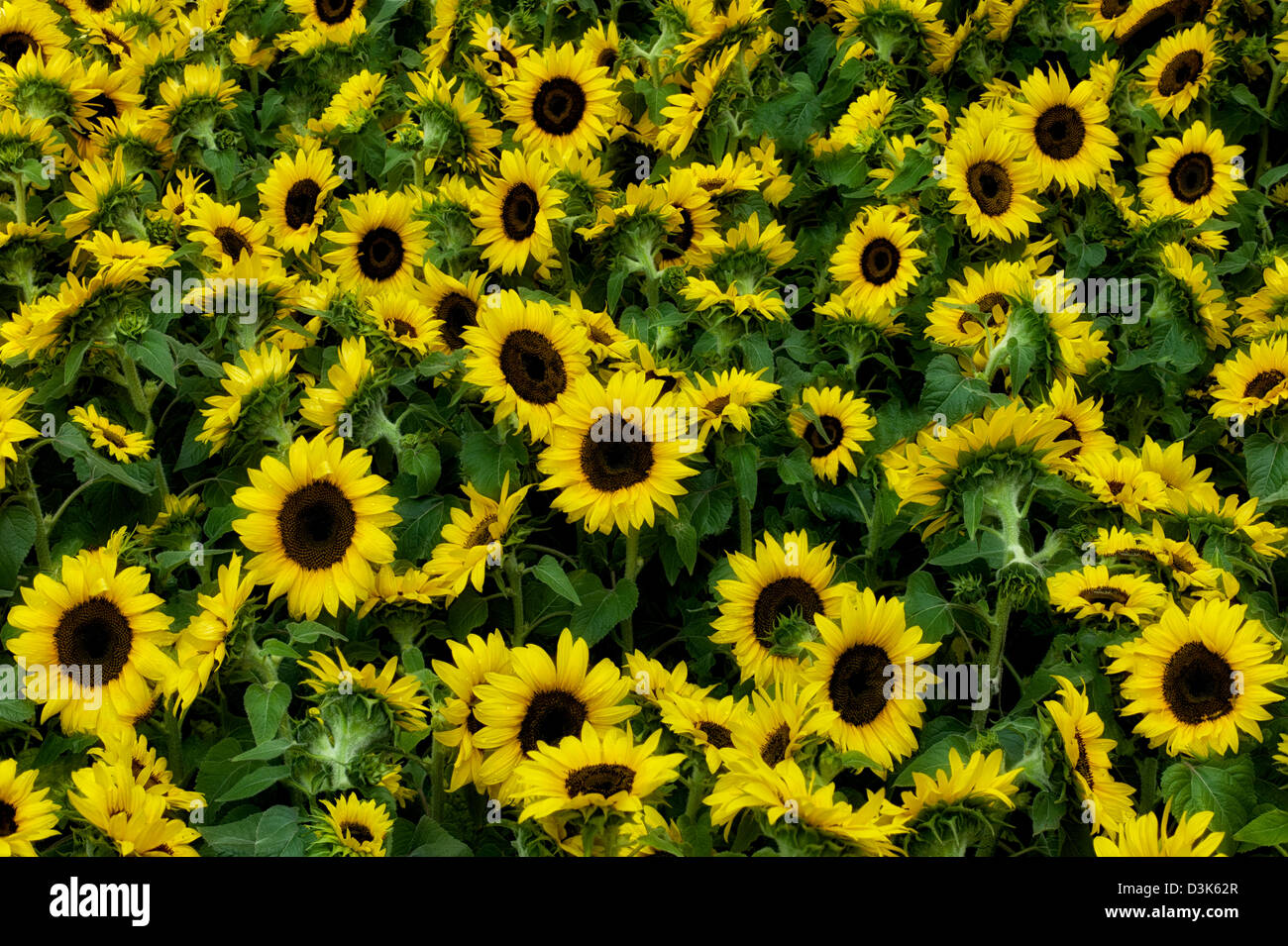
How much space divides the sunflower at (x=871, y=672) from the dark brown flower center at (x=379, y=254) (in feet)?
6.50

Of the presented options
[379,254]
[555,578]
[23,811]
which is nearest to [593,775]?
[555,578]

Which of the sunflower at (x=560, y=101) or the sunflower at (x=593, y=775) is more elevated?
the sunflower at (x=560, y=101)

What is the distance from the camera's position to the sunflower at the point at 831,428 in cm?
343

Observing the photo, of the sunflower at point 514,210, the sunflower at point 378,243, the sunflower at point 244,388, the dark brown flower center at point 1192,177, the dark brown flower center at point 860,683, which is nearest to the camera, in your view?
the dark brown flower center at point 860,683

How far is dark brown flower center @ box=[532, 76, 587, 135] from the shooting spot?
429cm

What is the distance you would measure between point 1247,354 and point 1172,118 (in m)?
1.35

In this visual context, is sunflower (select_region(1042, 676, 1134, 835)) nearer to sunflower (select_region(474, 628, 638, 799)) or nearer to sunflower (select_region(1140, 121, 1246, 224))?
sunflower (select_region(474, 628, 638, 799))

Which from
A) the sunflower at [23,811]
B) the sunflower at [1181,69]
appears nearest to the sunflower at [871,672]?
the sunflower at [23,811]

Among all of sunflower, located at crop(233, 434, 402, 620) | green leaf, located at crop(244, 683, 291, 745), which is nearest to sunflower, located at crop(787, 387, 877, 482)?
sunflower, located at crop(233, 434, 402, 620)

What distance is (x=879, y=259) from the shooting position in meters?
4.01

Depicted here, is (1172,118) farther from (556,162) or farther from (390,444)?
(390,444)

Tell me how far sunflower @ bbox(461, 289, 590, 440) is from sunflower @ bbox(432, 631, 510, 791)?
2.03 feet

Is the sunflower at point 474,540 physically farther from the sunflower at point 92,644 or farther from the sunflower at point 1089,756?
the sunflower at point 1089,756

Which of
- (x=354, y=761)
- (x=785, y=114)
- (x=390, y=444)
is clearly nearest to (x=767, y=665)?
(x=354, y=761)
